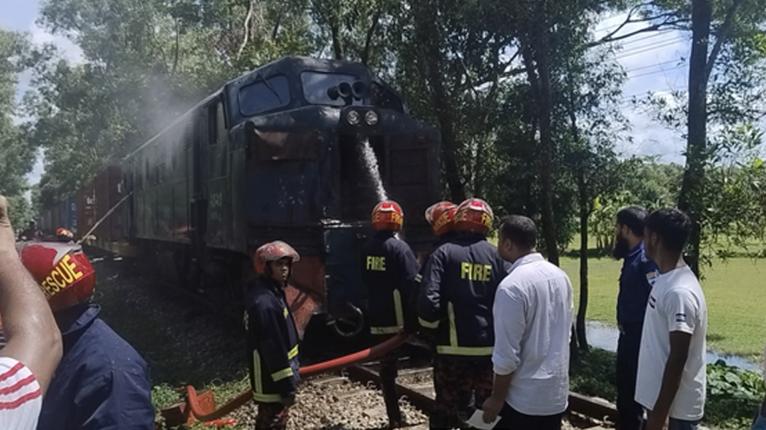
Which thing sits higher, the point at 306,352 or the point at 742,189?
the point at 742,189

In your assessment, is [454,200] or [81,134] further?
[81,134]

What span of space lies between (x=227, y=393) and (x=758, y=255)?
6.34 meters

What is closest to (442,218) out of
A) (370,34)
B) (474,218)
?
(474,218)

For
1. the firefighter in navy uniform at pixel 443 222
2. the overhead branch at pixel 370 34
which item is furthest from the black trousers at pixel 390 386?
the overhead branch at pixel 370 34

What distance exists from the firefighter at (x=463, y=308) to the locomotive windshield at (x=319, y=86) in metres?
5.02

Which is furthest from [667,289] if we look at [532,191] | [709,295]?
[709,295]

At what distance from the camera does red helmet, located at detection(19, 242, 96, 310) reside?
2482mm

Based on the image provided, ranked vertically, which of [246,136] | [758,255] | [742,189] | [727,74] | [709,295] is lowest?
[709,295]

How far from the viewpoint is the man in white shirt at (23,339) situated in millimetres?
1575

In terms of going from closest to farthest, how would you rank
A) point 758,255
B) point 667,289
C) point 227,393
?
point 667,289 < point 227,393 < point 758,255

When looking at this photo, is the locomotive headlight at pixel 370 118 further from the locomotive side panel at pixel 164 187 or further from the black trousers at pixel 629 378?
the black trousers at pixel 629 378

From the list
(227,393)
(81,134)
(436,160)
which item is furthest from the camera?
(81,134)

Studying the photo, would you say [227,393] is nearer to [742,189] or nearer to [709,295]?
[742,189]

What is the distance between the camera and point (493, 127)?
1217 centimetres
